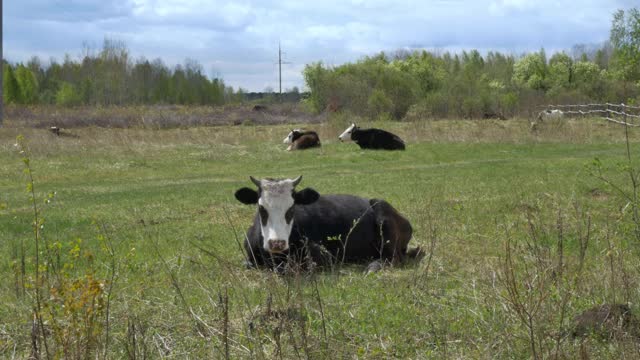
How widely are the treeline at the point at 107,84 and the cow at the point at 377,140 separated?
6879 cm

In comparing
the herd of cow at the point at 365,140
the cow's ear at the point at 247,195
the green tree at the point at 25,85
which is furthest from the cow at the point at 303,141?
the green tree at the point at 25,85

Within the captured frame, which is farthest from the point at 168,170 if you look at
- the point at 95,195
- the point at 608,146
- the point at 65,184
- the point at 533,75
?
the point at 533,75

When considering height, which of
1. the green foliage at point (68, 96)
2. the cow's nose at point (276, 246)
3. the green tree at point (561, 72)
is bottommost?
the green foliage at point (68, 96)

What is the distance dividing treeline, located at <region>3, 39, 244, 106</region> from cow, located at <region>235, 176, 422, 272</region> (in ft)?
285

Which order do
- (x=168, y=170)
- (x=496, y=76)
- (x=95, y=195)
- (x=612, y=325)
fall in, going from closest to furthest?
(x=612, y=325) < (x=95, y=195) < (x=168, y=170) < (x=496, y=76)

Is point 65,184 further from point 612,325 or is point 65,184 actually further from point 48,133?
point 612,325

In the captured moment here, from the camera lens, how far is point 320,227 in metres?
9.85

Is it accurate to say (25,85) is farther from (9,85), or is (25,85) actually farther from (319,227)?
(319,227)

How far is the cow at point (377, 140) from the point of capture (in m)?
29.8

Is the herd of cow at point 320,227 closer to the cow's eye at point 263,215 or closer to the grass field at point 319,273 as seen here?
the cow's eye at point 263,215

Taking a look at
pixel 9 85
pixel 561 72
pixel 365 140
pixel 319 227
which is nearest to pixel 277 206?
pixel 319 227

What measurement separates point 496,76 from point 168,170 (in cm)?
8361

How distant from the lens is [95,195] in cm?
1872

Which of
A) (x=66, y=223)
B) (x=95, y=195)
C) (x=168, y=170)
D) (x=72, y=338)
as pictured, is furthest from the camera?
(x=168, y=170)
